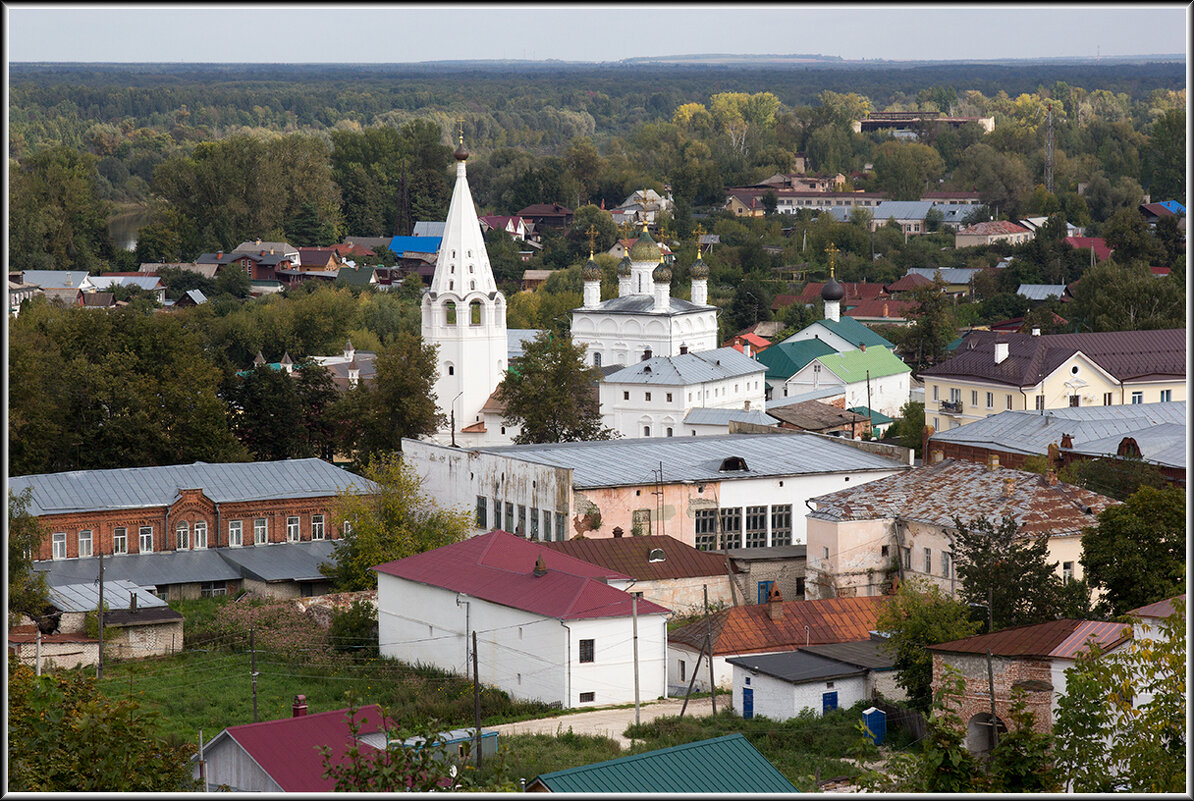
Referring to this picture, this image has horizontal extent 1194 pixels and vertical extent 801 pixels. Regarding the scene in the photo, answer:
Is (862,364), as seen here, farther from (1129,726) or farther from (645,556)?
(1129,726)

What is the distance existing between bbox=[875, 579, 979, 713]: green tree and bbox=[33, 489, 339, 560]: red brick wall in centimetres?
1528

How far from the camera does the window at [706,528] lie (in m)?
31.4

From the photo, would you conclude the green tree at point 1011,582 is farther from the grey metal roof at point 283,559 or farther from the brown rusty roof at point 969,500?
the grey metal roof at point 283,559

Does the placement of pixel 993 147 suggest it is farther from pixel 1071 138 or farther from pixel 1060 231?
pixel 1060 231

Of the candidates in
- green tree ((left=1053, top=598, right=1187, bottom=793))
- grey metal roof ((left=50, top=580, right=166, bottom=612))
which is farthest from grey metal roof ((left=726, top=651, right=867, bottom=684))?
grey metal roof ((left=50, top=580, right=166, bottom=612))

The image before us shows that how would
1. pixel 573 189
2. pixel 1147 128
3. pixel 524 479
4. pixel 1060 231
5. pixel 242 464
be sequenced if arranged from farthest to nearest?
1. pixel 1147 128
2. pixel 573 189
3. pixel 1060 231
4. pixel 242 464
5. pixel 524 479

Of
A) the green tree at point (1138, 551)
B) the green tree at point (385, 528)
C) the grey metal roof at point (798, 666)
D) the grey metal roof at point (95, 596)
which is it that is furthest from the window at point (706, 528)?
the grey metal roof at point (95, 596)

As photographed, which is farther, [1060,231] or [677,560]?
[1060,231]

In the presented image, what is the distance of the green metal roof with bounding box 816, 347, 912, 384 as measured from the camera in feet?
172

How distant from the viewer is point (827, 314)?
2398 inches

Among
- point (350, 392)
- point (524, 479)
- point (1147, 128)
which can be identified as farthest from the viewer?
point (1147, 128)

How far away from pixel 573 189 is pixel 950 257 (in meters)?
29.3

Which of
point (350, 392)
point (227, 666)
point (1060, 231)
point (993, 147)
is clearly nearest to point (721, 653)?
point (227, 666)

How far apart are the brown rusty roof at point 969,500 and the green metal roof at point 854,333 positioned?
1066 inches
